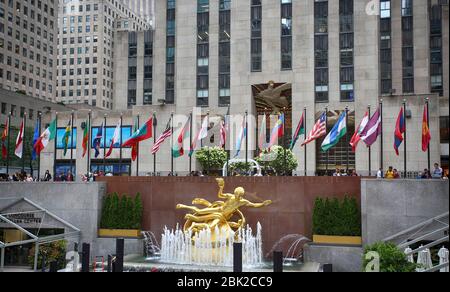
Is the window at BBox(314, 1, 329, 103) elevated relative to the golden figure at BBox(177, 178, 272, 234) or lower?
elevated

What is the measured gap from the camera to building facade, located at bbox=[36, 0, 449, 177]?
43.8 metres

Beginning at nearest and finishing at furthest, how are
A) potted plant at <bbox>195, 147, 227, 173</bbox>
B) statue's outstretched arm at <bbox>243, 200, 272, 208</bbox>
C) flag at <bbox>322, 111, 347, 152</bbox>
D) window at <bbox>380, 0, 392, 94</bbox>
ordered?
statue's outstretched arm at <bbox>243, 200, 272, 208</bbox> < flag at <bbox>322, 111, 347, 152</bbox> < potted plant at <bbox>195, 147, 227, 173</bbox> < window at <bbox>380, 0, 392, 94</bbox>

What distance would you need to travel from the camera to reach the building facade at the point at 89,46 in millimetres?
34225

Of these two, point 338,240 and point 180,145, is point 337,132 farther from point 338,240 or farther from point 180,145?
point 180,145

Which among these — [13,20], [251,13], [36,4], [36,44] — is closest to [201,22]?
[251,13]

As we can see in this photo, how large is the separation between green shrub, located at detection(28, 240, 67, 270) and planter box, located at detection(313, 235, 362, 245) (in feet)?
36.1

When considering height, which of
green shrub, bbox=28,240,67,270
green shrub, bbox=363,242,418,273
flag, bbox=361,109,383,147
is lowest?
green shrub, bbox=28,240,67,270

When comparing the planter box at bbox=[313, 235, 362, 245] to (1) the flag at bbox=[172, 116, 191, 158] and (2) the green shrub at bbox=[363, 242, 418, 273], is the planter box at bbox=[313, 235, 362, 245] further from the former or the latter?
(1) the flag at bbox=[172, 116, 191, 158]

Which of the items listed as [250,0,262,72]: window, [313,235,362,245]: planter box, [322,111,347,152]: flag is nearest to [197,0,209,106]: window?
[250,0,262,72]: window

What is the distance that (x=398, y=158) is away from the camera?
4122 cm

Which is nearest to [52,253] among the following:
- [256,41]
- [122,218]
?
[122,218]

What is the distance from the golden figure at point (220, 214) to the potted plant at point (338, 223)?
2.51 m

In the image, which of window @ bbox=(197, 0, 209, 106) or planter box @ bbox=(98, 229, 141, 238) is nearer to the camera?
planter box @ bbox=(98, 229, 141, 238)

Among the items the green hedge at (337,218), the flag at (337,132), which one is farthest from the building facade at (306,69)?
the green hedge at (337,218)
